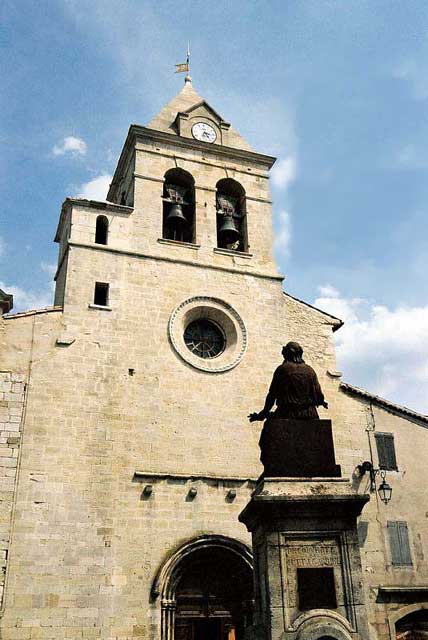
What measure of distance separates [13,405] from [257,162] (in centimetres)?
1044

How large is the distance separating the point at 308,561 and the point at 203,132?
1471 centimetres

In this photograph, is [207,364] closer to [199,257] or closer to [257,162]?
[199,257]

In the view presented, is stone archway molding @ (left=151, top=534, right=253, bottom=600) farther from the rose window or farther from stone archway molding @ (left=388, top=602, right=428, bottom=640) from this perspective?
the rose window

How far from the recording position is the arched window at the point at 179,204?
17.7 m

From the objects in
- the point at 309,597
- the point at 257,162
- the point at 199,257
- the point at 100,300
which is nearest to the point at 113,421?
the point at 100,300

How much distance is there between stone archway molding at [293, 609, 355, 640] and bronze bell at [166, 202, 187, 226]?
12.2 metres

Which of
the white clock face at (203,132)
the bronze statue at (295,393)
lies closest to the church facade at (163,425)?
the white clock face at (203,132)

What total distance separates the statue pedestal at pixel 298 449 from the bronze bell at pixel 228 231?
10.6m

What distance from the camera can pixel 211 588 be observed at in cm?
1380

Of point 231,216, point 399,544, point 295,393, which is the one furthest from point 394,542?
point 231,216

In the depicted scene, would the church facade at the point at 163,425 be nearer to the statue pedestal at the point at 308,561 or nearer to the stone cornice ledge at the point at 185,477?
the stone cornice ledge at the point at 185,477

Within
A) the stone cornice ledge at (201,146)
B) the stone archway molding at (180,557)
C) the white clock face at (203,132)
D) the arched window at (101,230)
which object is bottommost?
the stone archway molding at (180,557)

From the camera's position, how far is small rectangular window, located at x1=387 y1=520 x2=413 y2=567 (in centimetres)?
1476

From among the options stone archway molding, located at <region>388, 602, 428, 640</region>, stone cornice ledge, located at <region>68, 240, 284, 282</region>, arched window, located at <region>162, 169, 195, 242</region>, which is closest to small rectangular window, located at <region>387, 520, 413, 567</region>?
stone archway molding, located at <region>388, 602, 428, 640</region>
